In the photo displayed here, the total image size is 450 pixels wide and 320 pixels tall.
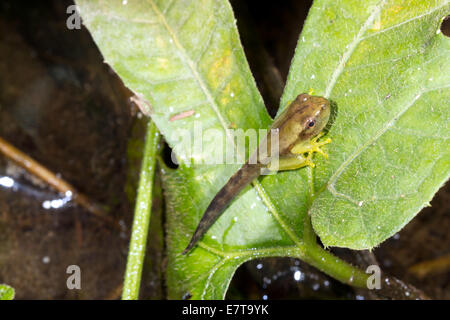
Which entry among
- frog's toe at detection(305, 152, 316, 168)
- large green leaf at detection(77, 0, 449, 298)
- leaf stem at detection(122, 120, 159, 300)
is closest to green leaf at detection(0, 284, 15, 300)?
leaf stem at detection(122, 120, 159, 300)

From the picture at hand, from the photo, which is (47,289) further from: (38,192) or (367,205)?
(367,205)

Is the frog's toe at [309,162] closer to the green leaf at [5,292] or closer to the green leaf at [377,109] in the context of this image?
the green leaf at [377,109]

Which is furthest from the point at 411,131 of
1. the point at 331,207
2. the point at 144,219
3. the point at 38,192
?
the point at 38,192

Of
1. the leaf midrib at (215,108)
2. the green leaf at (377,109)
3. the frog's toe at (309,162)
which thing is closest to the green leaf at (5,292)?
the leaf midrib at (215,108)

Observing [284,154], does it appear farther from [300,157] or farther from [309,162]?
[309,162]

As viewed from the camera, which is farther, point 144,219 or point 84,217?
point 84,217

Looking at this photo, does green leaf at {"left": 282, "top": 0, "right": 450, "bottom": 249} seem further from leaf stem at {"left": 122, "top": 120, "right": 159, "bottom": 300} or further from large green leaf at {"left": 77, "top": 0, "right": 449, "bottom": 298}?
leaf stem at {"left": 122, "top": 120, "right": 159, "bottom": 300}
